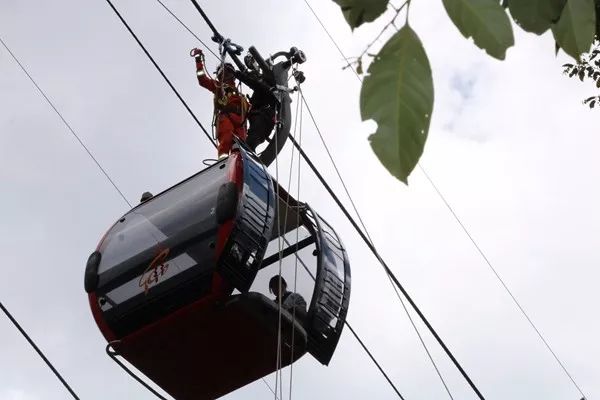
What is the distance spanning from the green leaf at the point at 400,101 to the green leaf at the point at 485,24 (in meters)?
0.05

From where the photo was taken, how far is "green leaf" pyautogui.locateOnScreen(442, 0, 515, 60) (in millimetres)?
1304

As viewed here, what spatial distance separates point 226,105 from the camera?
926 cm

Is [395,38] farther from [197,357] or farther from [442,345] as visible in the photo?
[442,345]

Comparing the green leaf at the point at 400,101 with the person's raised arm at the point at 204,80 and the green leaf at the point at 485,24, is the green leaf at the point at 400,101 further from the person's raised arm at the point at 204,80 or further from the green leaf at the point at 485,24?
the person's raised arm at the point at 204,80

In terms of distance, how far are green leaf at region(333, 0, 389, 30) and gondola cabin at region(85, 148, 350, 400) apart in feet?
19.9

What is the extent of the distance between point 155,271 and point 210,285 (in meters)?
0.48

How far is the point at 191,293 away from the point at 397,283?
9.31 ft

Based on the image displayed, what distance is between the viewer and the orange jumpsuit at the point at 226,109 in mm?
→ 9227

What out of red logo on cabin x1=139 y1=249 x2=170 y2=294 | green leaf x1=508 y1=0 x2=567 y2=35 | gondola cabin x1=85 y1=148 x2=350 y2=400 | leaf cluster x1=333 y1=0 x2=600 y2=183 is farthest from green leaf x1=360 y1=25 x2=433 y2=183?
red logo on cabin x1=139 y1=249 x2=170 y2=294

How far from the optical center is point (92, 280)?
26.6 ft

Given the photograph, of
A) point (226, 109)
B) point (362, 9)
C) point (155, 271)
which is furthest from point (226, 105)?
point (362, 9)

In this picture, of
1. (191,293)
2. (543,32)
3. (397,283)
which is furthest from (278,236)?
(543,32)

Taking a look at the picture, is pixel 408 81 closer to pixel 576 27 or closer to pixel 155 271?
pixel 576 27

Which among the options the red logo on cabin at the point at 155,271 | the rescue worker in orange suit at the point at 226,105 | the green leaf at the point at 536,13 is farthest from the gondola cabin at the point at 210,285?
the green leaf at the point at 536,13
